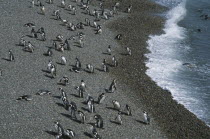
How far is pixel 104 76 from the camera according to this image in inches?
1330

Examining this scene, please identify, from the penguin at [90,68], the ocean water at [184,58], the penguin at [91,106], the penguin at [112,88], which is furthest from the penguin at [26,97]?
the ocean water at [184,58]

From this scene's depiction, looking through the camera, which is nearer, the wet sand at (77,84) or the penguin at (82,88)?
the wet sand at (77,84)

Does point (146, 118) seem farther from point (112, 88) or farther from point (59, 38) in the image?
point (59, 38)

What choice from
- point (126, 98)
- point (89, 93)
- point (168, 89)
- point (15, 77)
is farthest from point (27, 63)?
point (168, 89)

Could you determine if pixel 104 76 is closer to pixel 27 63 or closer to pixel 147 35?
pixel 27 63

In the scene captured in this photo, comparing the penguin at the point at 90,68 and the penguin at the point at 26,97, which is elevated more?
the penguin at the point at 90,68

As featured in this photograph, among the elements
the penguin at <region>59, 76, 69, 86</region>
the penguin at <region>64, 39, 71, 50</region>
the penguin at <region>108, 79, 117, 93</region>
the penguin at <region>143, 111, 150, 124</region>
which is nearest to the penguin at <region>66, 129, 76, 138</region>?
the penguin at <region>143, 111, 150, 124</region>

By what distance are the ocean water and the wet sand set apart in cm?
143

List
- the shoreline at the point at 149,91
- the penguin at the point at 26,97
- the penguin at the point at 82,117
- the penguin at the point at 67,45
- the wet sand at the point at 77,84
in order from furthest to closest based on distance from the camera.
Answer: the penguin at the point at 67,45 → the shoreline at the point at 149,91 → the penguin at the point at 26,97 → the penguin at the point at 82,117 → the wet sand at the point at 77,84

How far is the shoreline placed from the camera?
2752cm

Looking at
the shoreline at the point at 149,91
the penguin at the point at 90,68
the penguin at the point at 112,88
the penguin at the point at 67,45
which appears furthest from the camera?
the penguin at the point at 67,45

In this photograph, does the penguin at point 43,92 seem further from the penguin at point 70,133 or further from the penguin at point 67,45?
the penguin at point 67,45

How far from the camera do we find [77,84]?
31.2 m

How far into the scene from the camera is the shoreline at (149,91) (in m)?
27.5
